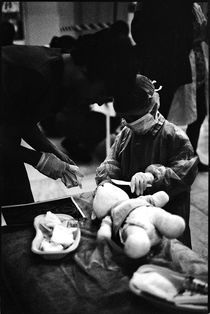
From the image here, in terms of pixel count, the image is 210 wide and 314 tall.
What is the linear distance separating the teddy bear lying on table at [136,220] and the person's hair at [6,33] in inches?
17.9

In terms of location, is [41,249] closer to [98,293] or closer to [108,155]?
[98,293]

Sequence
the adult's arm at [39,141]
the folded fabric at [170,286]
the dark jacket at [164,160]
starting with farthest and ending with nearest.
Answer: the dark jacket at [164,160]
the adult's arm at [39,141]
the folded fabric at [170,286]

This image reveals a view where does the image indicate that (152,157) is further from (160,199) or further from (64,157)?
(64,157)

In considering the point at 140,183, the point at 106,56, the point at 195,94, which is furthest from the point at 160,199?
the point at 195,94

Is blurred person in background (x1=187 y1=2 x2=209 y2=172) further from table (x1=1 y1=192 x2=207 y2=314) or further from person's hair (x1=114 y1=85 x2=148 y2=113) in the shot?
table (x1=1 y1=192 x2=207 y2=314)

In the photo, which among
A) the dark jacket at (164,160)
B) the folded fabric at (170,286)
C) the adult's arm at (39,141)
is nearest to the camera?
the folded fabric at (170,286)

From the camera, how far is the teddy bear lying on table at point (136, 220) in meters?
0.94

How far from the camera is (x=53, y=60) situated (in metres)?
0.93

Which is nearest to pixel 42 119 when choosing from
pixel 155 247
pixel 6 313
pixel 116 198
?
pixel 116 198

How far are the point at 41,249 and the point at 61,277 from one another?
93 mm

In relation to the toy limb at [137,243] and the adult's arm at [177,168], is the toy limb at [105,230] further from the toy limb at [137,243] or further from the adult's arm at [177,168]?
the adult's arm at [177,168]

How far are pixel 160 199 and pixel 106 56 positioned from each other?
1.29ft

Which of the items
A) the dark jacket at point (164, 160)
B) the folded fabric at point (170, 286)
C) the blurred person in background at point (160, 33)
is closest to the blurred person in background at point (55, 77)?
the blurred person in background at point (160, 33)

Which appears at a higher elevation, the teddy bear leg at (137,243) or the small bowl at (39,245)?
the teddy bear leg at (137,243)
